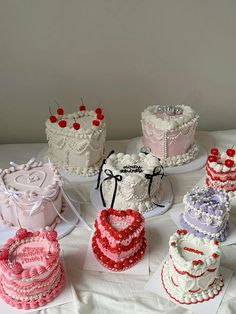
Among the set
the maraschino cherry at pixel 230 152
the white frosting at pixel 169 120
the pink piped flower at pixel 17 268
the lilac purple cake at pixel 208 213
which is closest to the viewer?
the pink piped flower at pixel 17 268

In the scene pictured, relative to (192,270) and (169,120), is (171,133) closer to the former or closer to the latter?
(169,120)

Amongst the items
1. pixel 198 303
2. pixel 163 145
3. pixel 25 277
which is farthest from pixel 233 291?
pixel 163 145

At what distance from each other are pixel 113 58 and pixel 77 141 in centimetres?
48

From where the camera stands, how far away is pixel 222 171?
5.01ft

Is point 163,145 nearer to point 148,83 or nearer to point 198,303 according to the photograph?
point 148,83

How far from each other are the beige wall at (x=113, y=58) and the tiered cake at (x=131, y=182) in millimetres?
514

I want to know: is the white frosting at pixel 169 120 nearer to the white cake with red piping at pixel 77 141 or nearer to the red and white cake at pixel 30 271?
the white cake with red piping at pixel 77 141

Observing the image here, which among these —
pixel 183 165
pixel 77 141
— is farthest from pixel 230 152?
pixel 77 141

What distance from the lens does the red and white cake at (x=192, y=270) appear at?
3.70 ft

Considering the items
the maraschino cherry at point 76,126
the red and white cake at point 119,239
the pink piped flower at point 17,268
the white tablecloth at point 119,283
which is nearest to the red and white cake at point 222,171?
the white tablecloth at point 119,283

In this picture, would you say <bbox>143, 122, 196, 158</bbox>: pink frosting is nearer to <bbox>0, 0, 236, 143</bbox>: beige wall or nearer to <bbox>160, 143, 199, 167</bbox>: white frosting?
<bbox>160, 143, 199, 167</bbox>: white frosting

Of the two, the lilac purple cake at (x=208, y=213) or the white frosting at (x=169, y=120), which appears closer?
the lilac purple cake at (x=208, y=213)

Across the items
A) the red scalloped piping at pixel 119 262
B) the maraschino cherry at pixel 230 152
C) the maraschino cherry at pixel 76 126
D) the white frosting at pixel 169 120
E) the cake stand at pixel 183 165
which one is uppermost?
the maraschino cherry at pixel 76 126

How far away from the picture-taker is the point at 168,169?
1726mm
